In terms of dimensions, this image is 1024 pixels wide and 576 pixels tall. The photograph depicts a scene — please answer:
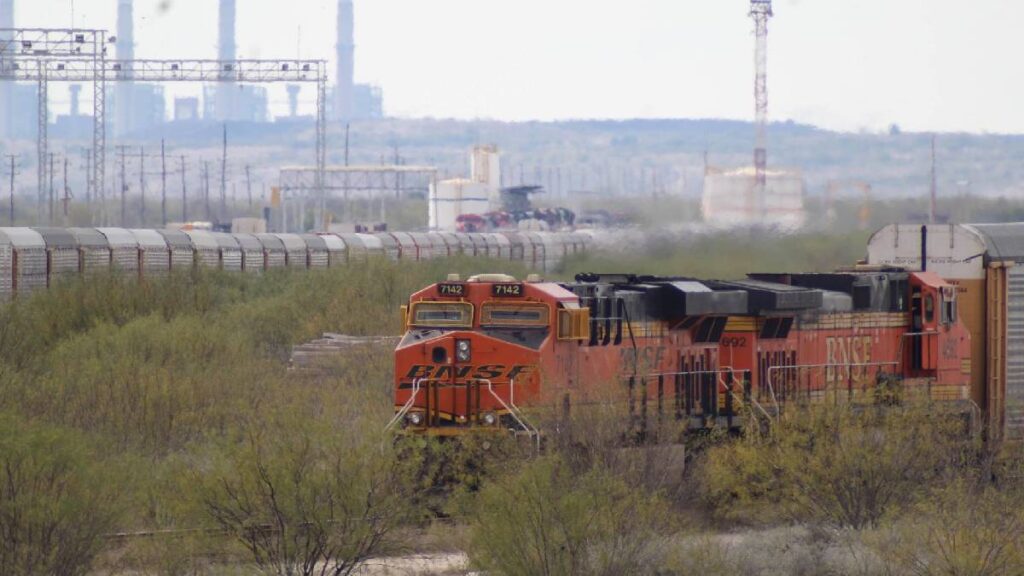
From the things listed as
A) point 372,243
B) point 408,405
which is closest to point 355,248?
point 372,243

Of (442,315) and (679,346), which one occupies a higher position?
(442,315)

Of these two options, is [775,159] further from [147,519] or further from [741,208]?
[147,519]

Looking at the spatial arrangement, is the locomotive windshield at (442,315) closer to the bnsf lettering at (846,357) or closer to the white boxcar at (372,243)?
the bnsf lettering at (846,357)

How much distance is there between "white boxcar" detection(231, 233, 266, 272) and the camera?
3859 centimetres

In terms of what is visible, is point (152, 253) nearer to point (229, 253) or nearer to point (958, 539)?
point (229, 253)

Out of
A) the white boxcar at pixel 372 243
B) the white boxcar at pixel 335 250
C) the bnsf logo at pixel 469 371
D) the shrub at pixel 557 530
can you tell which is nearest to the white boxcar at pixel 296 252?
→ the white boxcar at pixel 335 250

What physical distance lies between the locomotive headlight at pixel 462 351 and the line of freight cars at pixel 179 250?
1437 cm

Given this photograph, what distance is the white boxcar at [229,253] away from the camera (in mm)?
37925

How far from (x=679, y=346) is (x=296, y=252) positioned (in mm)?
23281

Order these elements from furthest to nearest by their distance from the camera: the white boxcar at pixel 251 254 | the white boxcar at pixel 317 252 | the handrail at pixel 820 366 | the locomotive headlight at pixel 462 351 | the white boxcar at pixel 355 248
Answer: the white boxcar at pixel 317 252 < the white boxcar at pixel 251 254 < the white boxcar at pixel 355 248 < the handrail at pixel 820 366 < the locomotive headlight at pixel 462 351

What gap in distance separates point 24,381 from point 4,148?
185468 millimetres

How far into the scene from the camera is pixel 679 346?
18891 mm

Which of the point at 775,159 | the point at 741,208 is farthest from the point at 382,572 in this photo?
the point at 775,159

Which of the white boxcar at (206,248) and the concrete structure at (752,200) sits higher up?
the concrete structure at (752,200)
